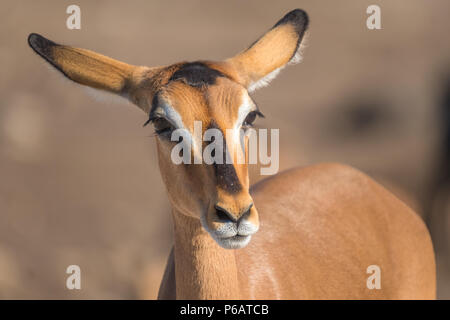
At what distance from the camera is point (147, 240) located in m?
7.97

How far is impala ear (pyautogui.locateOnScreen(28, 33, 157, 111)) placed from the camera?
3.40 m

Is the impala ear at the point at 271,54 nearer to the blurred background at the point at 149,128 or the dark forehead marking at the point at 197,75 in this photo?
the dark forehead marking at the point at 197,75

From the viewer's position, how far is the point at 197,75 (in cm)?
318

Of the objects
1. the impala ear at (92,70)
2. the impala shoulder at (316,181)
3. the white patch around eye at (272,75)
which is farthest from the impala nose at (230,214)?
the impala shoulder at (316,181)

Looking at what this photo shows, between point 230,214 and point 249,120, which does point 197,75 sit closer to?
point 249,120

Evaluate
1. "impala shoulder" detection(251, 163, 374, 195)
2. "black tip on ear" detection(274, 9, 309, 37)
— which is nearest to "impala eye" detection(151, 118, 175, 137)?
"black tip on ear" detection(274, 9, 309, 37)

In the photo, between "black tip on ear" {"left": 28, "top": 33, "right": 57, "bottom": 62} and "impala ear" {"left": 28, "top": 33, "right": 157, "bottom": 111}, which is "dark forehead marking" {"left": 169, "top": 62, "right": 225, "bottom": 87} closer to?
"impala ear" {"left": 28, "top": 33, "right": 157, "bottom": 111}

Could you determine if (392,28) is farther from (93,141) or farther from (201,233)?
(201,233)

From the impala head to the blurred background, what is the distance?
15.3 ft

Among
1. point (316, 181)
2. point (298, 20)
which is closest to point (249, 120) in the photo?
point (298, 20)

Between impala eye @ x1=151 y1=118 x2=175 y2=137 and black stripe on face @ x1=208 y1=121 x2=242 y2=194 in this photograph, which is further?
impala eye @ x1=151 y1=118 x2=175 y2=137

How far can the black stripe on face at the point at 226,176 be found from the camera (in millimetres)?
2810

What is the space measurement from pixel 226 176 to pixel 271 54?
3.93 feet
